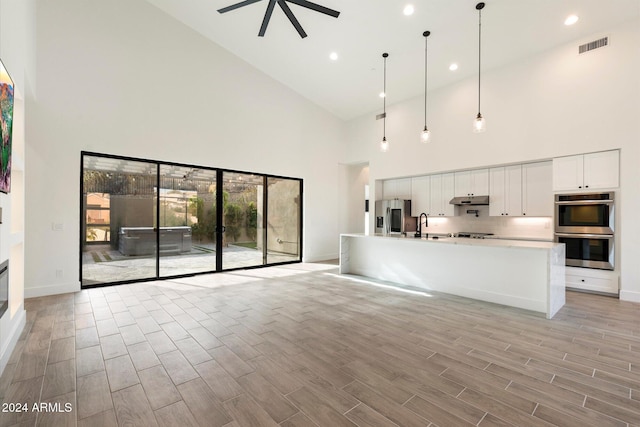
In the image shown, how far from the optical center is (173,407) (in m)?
1.92

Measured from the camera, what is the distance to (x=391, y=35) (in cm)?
524

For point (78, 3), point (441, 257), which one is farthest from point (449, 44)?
point (78, 3)

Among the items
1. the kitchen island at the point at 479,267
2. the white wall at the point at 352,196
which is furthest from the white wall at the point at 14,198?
the white wall at the point at 352,196

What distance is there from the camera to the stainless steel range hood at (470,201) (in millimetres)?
6172

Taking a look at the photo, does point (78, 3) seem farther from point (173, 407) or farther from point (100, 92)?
point (173, 407)

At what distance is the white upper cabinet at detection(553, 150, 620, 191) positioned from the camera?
182 inches

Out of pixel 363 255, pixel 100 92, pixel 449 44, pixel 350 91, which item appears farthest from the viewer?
pixel 350 91

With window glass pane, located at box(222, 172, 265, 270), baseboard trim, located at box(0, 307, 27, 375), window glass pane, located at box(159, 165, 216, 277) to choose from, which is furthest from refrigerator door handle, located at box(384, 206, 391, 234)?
baseboard trim, located at box(0, 307, 27, 375)

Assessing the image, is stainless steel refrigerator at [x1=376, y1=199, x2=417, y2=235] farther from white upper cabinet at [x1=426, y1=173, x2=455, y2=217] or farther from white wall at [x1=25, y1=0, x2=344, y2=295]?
white wall at [x1=25, y1=0, x2=344, y2=295]

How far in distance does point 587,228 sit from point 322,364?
17.0 ft

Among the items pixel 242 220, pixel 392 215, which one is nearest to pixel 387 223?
pixel 392 215

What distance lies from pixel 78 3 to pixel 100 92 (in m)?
1.41

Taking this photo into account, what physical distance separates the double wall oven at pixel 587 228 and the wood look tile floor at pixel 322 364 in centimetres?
83

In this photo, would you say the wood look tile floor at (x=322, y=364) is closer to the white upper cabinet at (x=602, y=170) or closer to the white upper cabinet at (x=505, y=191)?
the white upper cabinet at (x=602, y=170)
